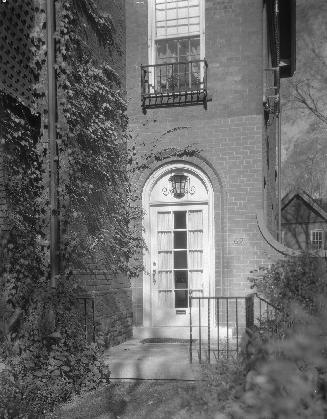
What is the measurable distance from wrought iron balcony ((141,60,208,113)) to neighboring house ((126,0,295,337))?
0.02 metres

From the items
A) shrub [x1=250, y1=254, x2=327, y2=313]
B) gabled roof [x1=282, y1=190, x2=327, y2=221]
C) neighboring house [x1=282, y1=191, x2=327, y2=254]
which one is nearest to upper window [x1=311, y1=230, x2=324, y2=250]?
neighboring house [x1=282, y1=191, x2=327, y2=254]

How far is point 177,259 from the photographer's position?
350 inches

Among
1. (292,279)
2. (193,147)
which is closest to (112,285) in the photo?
(193,147)

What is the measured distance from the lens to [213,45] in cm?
884

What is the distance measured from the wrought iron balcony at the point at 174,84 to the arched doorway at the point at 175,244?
1098 mm

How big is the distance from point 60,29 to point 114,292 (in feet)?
13.0

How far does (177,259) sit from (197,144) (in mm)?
1968

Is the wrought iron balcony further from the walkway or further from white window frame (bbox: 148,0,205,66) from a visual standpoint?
the walkway

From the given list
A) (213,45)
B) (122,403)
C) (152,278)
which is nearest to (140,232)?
(152,278)

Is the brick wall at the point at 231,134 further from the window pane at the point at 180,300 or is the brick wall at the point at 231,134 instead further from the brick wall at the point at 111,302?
the window pane at the point at 180,300

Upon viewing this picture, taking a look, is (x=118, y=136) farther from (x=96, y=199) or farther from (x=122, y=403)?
(x=122, y=403)

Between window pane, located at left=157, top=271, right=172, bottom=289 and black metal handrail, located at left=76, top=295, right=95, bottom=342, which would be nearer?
black metal handrail, located at left=76, top=295, right=95, bottom=342

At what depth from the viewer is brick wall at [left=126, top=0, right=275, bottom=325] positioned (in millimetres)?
8469

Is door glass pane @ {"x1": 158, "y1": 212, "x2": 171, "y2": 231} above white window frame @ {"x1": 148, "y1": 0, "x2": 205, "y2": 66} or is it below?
below
